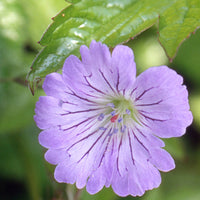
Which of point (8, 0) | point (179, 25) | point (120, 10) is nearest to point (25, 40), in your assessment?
point (8, 0)

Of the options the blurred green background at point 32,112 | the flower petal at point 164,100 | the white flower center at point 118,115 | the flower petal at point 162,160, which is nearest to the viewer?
the flower petal at point 164,100

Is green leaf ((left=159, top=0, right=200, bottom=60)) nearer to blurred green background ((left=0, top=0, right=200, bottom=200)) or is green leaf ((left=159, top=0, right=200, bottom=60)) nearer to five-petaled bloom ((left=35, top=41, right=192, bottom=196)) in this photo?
five-petaled bloom ((left=35, top=41, right=192, bottom=196))

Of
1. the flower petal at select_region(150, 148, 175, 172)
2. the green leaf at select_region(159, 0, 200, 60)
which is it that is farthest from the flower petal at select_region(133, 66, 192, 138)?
the green leaf at select_region(159, 0, 200, 60)

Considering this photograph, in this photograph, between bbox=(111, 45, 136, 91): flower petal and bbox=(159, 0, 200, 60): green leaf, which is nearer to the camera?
bbox=(111, 45, 136, 91): flower petal

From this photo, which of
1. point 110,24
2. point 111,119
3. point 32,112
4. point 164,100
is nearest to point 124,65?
point 164,100

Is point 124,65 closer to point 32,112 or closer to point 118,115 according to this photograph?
point 118,115

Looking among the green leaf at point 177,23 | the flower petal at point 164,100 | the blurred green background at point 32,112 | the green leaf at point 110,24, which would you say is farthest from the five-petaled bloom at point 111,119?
the blurred green background at point 32,112

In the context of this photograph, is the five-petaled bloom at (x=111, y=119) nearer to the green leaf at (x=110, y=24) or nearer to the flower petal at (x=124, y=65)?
the flower petal at (x=124, y=65)
